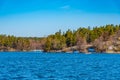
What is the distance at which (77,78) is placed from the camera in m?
58.9

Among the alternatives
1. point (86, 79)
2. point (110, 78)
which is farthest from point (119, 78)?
point (86, 79)

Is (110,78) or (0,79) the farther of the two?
(110,78)

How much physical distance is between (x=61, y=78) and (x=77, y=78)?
2.59 m

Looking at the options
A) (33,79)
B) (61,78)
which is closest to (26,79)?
(33,79)

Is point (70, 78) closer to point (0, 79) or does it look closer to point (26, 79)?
point (26, 79)

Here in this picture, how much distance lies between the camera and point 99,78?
59156 mm

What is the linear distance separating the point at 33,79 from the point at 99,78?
10776mm

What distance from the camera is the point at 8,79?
56219 millimetres

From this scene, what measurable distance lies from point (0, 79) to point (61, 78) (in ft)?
31.8

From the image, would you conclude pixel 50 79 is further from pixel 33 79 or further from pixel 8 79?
pixel 8 79

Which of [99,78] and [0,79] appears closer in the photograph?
[0,79]

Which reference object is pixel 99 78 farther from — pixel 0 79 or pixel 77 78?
pixel 0 79

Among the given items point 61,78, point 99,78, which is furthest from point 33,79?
point 99,78

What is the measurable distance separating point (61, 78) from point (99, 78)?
6136mm
